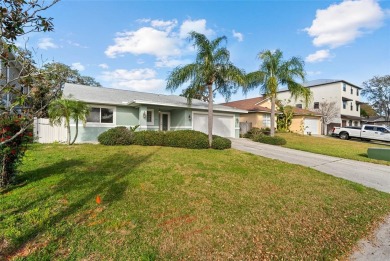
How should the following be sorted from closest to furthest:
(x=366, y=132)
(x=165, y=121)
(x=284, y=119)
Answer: (x=165, y=121), (x=366, y=132), (x=284, y=119)

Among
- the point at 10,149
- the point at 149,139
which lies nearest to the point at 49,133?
the point at 149,139

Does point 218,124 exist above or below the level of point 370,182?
above

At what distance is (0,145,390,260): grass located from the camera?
10.1 feet

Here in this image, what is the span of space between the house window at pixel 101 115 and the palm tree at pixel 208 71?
189 inches

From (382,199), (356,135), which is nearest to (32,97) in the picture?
(382,199)

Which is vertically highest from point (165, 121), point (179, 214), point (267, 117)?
point (267, 117)

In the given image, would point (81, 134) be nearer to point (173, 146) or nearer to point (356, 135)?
point (173, 146)

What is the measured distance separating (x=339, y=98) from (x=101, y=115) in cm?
3589

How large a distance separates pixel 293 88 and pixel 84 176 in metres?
15.8

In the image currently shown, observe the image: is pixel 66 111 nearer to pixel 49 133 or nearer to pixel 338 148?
pixel 49 133

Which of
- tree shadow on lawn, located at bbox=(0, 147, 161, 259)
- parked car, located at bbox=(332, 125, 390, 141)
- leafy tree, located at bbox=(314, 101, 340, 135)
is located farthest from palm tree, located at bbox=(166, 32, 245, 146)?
leafy tree, located at bbox=(314, 101, 340, 135)

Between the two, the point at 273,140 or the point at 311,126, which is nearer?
the point at 273,140

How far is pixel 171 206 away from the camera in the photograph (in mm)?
4410

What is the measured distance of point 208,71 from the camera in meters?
11.7
